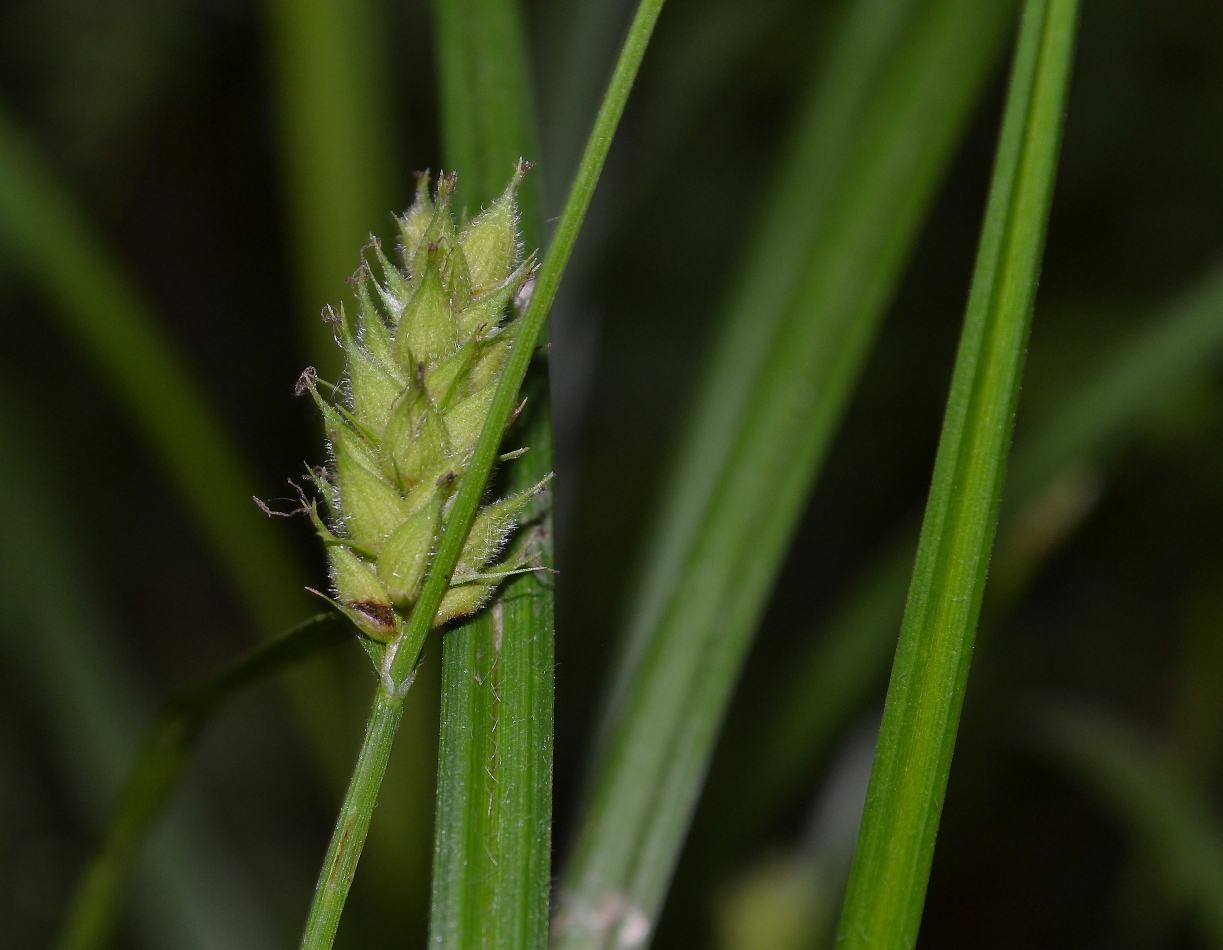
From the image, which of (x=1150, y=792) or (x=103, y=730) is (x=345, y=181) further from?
(x=1150, y=792)

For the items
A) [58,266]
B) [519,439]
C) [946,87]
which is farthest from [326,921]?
[58,266]

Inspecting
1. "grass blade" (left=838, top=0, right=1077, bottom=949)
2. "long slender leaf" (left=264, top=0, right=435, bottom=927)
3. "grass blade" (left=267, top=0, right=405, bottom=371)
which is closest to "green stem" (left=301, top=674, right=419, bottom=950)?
"grass blade" (left=838, top=0, right=1077, bottom=949)

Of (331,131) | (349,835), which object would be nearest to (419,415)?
(349,835)

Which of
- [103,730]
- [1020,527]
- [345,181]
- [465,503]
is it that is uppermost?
[345,181]

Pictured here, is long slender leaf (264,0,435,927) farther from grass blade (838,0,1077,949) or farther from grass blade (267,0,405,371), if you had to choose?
grass blade (838,0,1077,949)

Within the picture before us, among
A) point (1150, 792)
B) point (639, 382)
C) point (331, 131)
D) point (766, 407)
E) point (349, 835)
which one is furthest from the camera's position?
point (639, 382)
